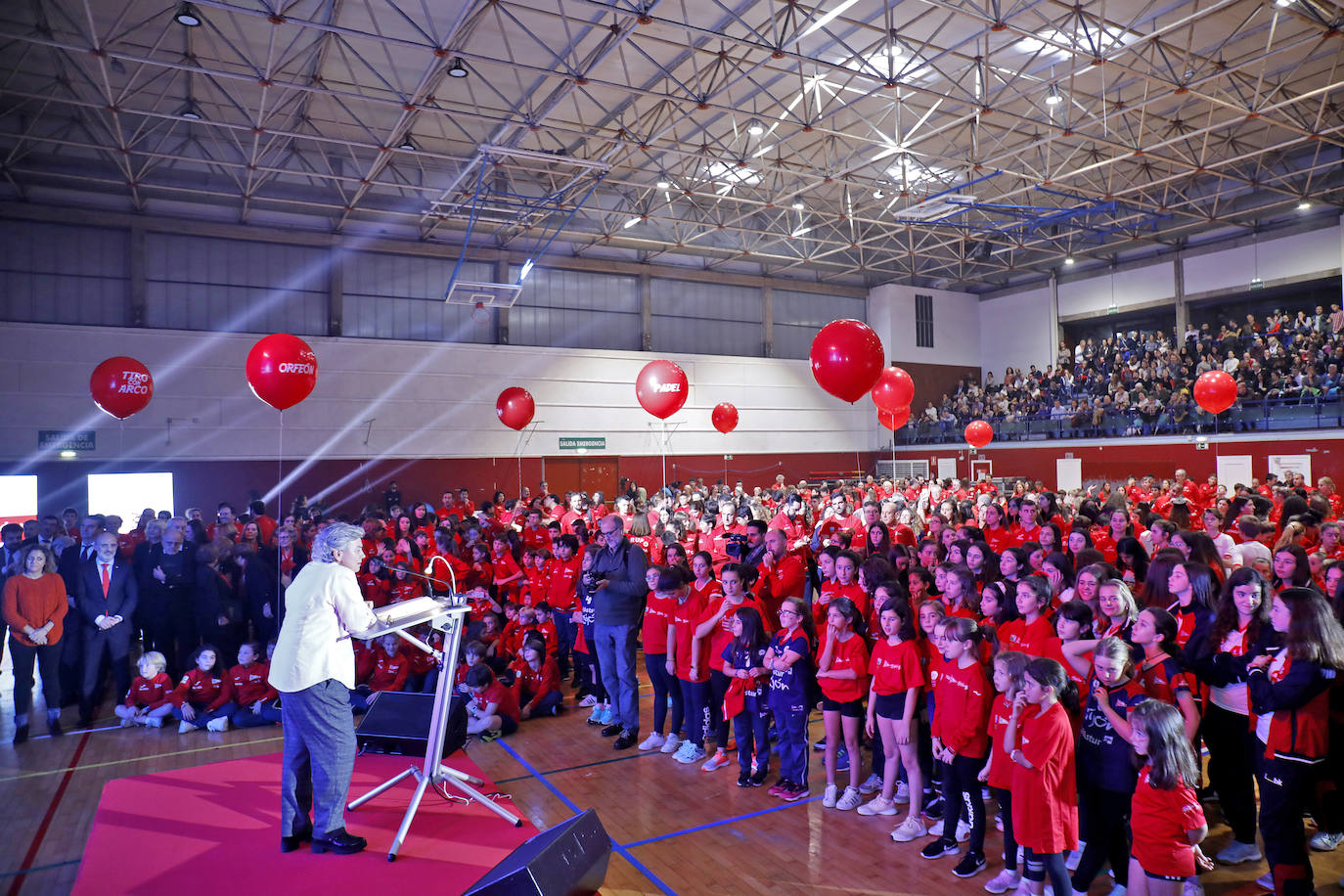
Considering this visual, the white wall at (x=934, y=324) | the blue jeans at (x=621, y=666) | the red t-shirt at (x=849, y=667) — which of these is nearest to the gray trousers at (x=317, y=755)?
the blue jeans at (x=621, y=666)

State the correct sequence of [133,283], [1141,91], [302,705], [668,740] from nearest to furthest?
[302,705]
[668,740]
[1141,91]
[133,283]

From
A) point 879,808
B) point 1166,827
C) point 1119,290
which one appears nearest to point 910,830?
point 879,808

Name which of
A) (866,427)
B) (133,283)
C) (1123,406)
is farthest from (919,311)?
(133,283)

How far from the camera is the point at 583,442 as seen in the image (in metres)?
21.2

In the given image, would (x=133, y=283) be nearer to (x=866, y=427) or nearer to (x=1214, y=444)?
(x=866, y=427)

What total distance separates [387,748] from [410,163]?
50.6 feet

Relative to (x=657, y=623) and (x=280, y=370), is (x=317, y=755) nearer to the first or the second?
(x=657, y=623)

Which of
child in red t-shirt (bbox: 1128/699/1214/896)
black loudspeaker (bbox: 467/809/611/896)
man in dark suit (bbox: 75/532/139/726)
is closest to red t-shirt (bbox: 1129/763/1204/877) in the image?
child in red t-shirt (bbox: 1128/699/1214/896)

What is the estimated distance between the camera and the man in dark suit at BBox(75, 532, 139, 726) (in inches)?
279

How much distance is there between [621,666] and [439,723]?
7.08 feet

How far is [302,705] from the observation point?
3.98 m

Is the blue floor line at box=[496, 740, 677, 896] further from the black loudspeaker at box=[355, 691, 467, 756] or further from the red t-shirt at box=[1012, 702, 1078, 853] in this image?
the red t-shirt at box=[1012, 702, 1078, 853]

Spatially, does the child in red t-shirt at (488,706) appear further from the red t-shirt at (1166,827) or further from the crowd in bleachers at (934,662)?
the red t-shirt at (1166,827)

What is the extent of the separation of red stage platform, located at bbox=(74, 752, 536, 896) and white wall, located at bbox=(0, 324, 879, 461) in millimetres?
13382
